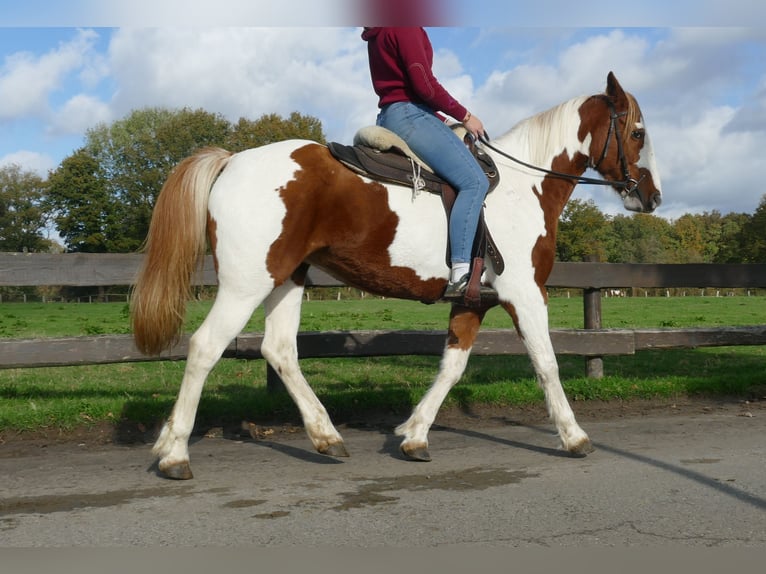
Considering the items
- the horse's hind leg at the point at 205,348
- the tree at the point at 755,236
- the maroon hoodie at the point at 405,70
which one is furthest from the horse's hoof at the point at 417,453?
the tree at the point at 755,236

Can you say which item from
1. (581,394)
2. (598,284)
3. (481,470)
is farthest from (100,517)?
(598,284)

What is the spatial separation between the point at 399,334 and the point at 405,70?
9.82 ft

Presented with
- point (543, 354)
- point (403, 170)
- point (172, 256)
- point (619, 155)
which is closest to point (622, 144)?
point (619, 155)

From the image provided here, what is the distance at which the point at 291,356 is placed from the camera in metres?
5.77

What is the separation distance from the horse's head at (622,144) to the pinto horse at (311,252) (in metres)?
0.22

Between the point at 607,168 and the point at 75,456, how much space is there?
467 cm

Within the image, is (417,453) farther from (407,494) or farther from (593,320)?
(593,320)

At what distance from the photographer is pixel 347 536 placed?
11.9 feet

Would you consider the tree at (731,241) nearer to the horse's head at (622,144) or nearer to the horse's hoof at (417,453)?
the horse's head at (622,144)

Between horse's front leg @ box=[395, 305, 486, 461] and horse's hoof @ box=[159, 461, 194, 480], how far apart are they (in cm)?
146

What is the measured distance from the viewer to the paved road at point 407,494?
12.0ft

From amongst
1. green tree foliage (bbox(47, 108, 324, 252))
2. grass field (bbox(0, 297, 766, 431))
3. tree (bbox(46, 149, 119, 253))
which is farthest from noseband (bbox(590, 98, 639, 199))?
tree (bbox(46, 149, 119, 253))

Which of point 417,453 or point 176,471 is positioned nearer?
point 176,471

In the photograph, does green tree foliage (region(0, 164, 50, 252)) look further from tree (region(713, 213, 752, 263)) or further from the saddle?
the saddle
